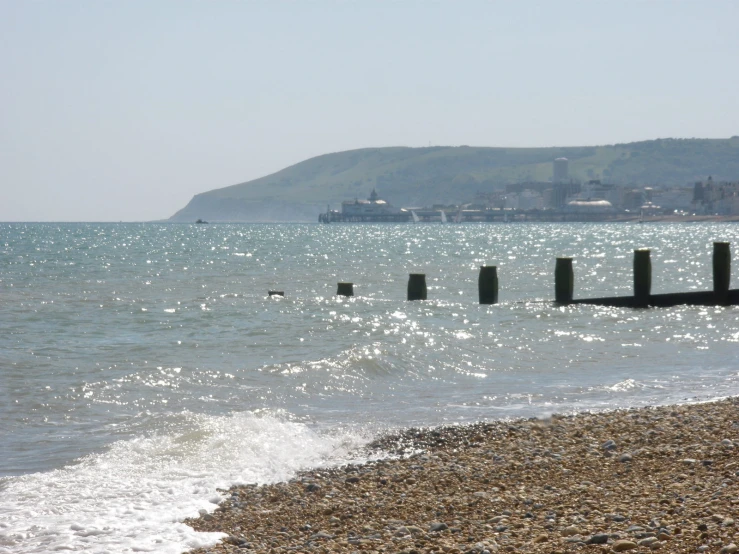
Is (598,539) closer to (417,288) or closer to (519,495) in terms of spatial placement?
(519,495)

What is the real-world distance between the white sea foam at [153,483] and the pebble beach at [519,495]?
12.1 inches

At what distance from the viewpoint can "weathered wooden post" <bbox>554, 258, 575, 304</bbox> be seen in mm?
21875

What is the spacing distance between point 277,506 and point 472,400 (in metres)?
4.83

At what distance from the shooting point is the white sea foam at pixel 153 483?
665 centimetres

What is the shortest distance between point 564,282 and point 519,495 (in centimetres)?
1570

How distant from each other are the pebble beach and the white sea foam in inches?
12.1

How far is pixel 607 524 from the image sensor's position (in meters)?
5.71

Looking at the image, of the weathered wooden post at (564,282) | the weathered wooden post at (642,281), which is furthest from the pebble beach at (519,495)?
the weathered wooden post at (564,282)

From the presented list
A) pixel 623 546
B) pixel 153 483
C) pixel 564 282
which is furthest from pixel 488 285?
pixel 623 546

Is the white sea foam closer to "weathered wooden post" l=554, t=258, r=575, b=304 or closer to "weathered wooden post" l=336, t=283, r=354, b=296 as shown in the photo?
"weathered wooden post" l=554, t=258, r=575, b=304

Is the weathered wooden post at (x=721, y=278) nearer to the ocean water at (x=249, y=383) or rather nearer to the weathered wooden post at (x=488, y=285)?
the ocean water at (x=249, y=383)

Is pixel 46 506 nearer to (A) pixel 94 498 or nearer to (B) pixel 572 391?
(A) pixel 94 498

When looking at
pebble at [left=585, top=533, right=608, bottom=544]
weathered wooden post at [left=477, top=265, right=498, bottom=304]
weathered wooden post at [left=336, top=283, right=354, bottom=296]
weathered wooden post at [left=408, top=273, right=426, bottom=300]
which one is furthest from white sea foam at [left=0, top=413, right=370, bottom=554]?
weathered wooden post at [left=336, top=283, right=354, bottom=296]

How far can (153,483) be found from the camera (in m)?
8.05
